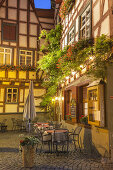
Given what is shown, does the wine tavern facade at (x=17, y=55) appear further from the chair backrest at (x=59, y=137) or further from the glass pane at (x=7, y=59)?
the chair backrest at (x=59, y=137)

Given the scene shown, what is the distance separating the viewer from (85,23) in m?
7.03

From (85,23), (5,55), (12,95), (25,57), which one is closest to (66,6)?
(85,23)

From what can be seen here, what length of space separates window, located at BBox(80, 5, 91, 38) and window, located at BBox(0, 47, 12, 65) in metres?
6.51

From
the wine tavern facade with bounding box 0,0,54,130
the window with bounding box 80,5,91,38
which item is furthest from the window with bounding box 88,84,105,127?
the wine tavern facade with bounding box 0,0,54,130

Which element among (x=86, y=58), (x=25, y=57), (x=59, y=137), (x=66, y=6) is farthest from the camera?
(x=25, y=57)

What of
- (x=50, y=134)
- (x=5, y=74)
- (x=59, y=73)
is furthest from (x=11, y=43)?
(x=50, y=134)

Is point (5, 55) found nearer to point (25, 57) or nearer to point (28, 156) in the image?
point (25, 57)

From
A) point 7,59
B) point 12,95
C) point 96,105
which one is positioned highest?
point 7,59

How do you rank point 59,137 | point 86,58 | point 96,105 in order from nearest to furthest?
point 96,105
point 59,137
point 86,58

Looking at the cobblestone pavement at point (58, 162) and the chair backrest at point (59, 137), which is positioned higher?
the chair backrest at point (59, 137)

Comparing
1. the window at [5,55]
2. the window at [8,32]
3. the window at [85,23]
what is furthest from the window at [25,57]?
the window at [85,23]

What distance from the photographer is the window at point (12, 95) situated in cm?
1233

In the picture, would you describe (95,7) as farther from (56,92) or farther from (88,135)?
(56,92)

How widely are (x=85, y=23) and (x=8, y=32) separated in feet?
23.4
